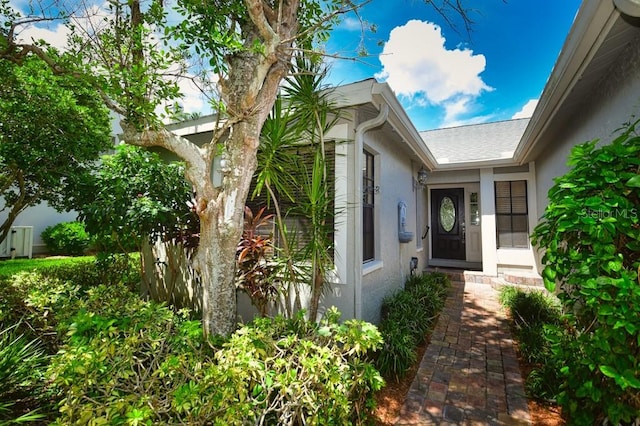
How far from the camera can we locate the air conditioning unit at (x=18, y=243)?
10.1 meters

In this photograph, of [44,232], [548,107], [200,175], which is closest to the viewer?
[200,175]

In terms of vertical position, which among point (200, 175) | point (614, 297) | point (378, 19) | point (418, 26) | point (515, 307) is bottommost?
point (515, 307)

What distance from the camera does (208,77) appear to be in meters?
3.32

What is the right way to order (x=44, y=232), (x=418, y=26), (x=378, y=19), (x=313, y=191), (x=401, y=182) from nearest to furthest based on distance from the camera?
(x=313, y=191), (x=378, y=19), (x=418, y=26), (x=401, y=182), (x=44, y=232)

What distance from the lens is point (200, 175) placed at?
2992mm

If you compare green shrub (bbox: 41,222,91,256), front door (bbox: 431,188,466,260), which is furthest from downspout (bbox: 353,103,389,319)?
green shrub (bbox: 41,222,91,256)

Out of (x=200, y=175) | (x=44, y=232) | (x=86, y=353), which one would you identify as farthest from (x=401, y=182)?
(x=44, y=232)

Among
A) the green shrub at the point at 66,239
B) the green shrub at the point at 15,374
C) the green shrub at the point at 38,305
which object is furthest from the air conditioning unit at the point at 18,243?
the green shrub at the point at 15,374

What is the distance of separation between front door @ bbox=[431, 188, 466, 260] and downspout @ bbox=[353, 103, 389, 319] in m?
7.05

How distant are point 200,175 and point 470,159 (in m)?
7.55

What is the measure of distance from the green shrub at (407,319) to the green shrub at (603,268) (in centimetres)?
172

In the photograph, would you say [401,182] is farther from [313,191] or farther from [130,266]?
[130,266]

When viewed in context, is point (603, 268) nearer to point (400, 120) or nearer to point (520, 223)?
point (400, 120)

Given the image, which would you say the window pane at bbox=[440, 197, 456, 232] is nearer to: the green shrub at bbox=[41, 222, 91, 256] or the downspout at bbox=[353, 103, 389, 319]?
the downspout at bbox=[353, 103, 389, 319]
